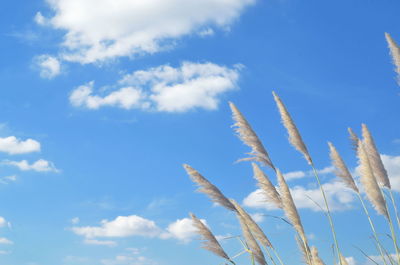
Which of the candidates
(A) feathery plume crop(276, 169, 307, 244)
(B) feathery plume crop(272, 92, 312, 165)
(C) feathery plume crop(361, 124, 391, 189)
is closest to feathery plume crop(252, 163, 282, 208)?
(A) feathery plume crop(276, 169, 307, 244)

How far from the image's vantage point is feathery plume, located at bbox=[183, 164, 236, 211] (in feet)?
13.6

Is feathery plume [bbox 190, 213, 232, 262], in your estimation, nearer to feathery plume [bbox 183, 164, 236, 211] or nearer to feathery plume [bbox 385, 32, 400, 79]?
feathery plume [bbox 183, 164, 236, 211]

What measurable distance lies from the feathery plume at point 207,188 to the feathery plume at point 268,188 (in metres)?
0.34

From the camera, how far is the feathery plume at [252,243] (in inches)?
164

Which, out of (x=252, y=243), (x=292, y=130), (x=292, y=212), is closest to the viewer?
(x=292, y=212)

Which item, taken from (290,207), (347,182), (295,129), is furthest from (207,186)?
(347,182)

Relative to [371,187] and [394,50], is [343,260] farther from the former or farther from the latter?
[394,50]

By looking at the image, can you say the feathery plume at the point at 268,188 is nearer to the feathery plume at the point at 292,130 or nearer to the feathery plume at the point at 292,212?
the feathery plume at the point at 292,212

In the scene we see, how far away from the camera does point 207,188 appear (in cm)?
415

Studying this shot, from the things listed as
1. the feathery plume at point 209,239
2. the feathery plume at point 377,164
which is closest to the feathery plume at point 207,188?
the feathery plume at point 209,239

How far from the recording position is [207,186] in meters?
4.16

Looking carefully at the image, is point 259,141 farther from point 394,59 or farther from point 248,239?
point 394,59

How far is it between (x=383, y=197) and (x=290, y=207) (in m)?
0.98

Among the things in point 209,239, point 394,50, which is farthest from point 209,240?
point 394,50
